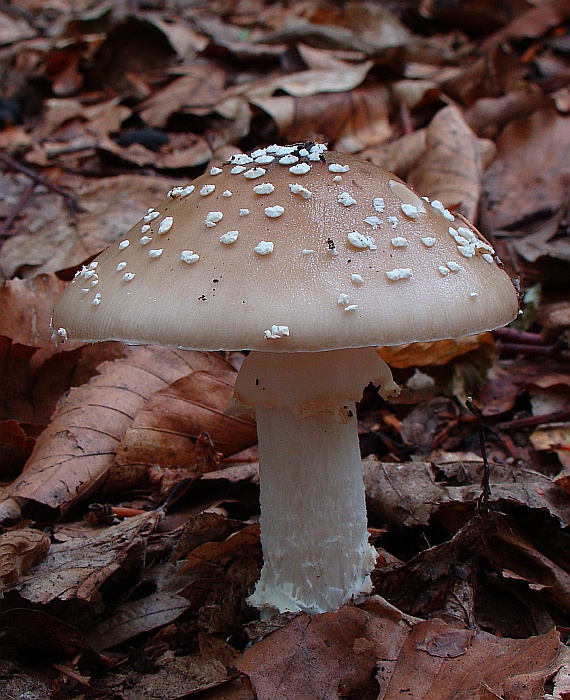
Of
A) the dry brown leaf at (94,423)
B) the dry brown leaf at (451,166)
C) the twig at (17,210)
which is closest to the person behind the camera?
the dry brown leaf at (94,423)

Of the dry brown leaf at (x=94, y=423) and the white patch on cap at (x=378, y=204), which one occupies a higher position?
the white patch on cap at (x=378, y=204)

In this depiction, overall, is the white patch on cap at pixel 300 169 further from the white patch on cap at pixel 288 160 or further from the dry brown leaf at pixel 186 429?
the dry brown leaf at pixel 186 429

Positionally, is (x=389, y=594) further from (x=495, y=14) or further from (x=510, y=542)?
(x=495, y=14)

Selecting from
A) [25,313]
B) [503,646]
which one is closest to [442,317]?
[503,646]

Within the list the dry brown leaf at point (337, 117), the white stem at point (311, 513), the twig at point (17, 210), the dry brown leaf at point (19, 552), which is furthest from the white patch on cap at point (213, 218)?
the dry brown leaf at point (337, 117)

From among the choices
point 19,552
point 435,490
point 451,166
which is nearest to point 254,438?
point 435,490

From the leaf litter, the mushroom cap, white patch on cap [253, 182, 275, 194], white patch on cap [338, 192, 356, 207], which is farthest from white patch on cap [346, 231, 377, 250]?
the leaf litter
